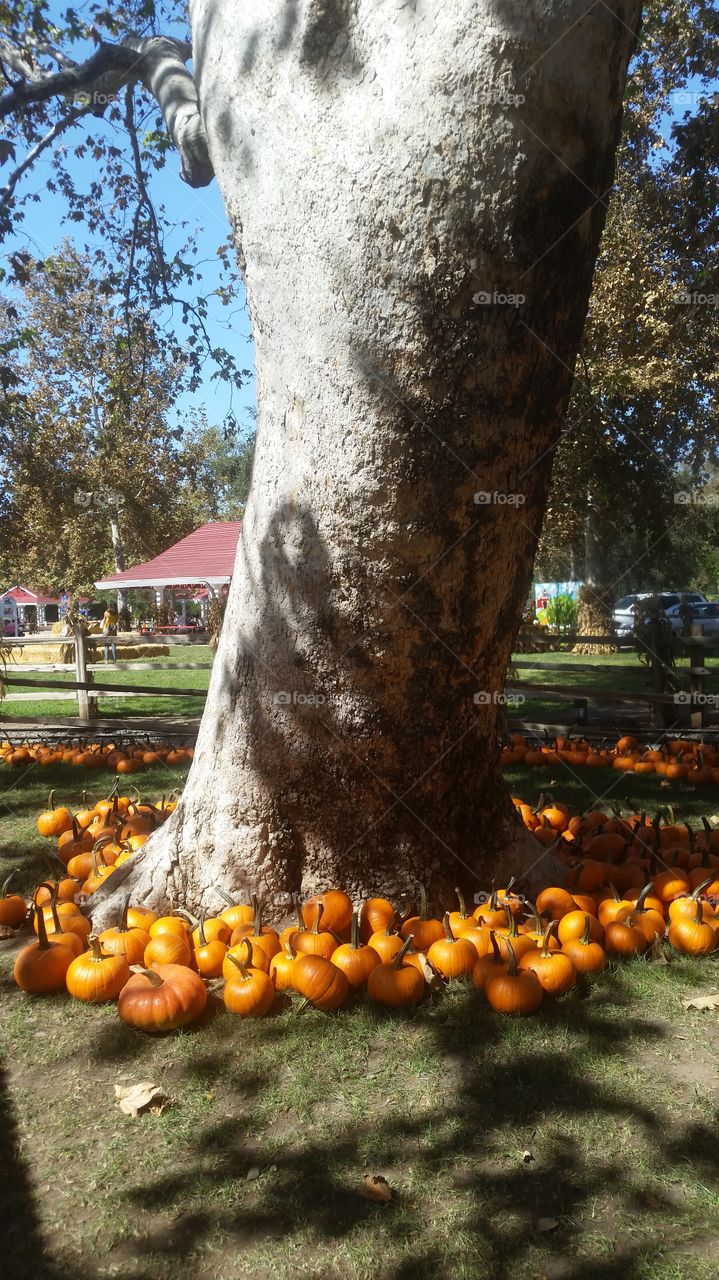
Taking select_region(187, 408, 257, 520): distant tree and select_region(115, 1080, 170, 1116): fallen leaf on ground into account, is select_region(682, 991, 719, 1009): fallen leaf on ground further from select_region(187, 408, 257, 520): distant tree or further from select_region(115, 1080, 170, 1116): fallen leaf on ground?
select_region(187, 408, 257, 520): distant tree

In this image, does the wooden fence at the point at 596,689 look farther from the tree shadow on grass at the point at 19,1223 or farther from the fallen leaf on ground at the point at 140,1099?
the tree shadow on grass at the point at 19,1223

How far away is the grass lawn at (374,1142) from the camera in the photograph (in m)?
2.07

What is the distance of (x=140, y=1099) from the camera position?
269 cm

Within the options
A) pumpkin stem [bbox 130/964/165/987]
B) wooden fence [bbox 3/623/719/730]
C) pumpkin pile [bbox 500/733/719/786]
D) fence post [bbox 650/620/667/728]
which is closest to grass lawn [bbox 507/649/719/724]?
wooden fence [bbox 3/623/719/730]

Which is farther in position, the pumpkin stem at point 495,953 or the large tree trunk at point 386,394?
the pumpkin stem at point 495,953

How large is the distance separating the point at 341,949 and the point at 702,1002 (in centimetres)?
144

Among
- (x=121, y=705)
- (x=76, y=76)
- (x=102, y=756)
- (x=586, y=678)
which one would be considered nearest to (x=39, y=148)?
(x=76, y=76)

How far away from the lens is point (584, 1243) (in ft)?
6.81

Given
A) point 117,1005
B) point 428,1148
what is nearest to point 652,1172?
point 428,1148

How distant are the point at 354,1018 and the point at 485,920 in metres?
0.76

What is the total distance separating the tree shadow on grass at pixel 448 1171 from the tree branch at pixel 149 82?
529 centimetres

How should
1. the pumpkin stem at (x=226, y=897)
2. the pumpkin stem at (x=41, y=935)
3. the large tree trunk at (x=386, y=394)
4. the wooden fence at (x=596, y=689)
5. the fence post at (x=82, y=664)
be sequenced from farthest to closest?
the fence post at (x=82, y=664) < the wooden fence at (x=596, y=689) < the pumpkin stem at (x=226, y=897) < the pumpkin stem at (x=41, y=935) < the large tree trunk at (x=386, y=394)

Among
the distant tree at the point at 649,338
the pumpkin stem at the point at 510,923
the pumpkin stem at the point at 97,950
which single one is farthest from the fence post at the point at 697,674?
the pumpkin stem at the point at 97,950

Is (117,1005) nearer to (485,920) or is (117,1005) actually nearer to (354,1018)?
(354,1018)
